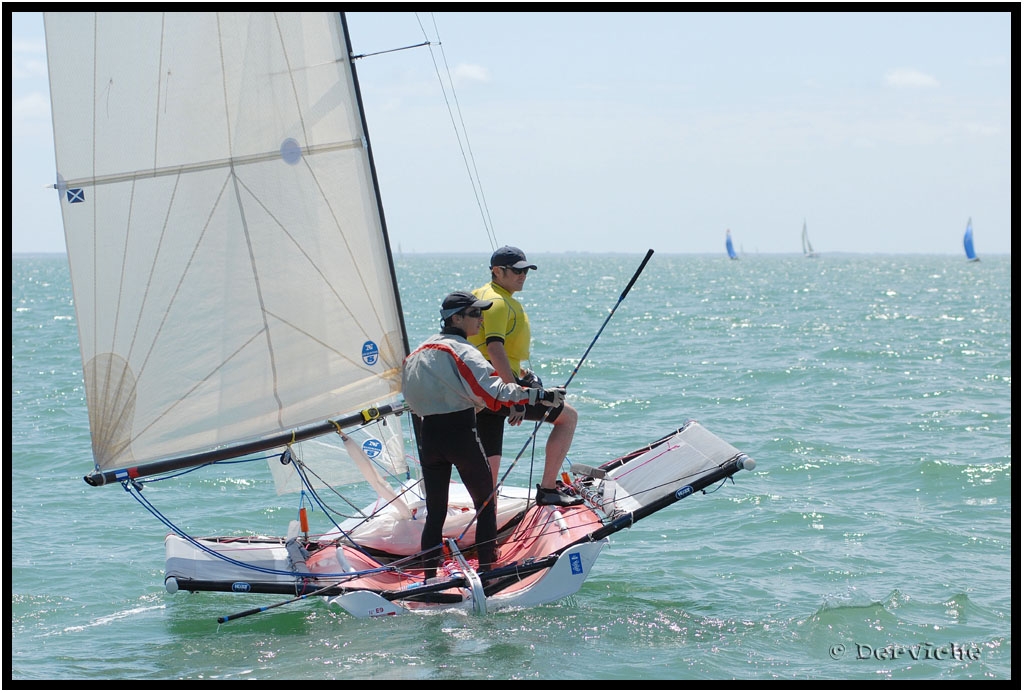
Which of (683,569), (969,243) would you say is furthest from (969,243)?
(683,569)

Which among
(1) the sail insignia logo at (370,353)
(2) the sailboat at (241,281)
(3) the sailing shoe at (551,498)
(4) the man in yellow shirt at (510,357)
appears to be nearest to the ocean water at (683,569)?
(2) the sailboat at (241,281)

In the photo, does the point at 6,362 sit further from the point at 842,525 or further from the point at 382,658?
the point at 842,525

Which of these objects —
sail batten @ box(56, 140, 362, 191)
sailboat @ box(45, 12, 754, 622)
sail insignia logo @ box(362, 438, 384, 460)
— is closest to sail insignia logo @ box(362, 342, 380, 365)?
sailboat @ box(45, 12, 754, 622)

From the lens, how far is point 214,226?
6.19 m

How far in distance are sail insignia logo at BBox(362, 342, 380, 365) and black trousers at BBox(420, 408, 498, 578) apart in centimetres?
62

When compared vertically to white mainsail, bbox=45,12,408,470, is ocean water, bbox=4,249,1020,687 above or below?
below

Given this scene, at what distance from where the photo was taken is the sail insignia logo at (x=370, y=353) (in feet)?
21.6

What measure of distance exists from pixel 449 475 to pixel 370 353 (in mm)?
878

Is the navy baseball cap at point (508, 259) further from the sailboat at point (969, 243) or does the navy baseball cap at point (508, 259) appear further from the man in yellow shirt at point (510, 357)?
the sailboat at point (969, 243)

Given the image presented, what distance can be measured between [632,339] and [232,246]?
1875 cm

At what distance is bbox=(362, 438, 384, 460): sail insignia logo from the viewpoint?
712 centimetres

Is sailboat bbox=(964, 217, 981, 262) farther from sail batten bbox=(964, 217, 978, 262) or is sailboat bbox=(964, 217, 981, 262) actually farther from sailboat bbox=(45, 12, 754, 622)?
sailboat bbox=(45, 12, 754, 622)

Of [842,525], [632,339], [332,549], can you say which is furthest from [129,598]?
[632,339]

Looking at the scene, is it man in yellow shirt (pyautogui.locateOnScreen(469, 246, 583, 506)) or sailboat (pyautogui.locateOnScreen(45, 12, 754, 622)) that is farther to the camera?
man in yellow shirt (pyautogui.locateOnScreen(469, 246, 583, 506))
